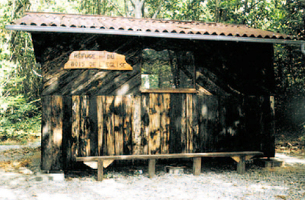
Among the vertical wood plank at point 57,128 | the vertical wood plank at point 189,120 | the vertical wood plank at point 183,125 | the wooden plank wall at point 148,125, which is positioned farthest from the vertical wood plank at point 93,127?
the vertical wood plank at point 189,120

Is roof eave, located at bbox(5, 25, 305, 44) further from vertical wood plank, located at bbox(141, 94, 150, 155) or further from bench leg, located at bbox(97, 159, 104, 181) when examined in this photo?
bench leg, located at bbox(97, 159, 104, 181)

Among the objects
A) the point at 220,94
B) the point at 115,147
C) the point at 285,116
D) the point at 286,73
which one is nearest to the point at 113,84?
the point at 115,147

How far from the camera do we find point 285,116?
40.5 feet

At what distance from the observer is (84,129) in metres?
5.85

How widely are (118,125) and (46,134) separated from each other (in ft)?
5.14

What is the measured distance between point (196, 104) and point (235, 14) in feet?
30.2

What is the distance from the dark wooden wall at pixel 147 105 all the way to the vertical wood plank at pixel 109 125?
0.07 ft

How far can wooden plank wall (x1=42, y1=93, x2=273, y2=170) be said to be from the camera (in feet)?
19.0

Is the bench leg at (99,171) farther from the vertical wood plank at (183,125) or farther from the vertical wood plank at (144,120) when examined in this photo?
the vertical wood plank at (183,125)

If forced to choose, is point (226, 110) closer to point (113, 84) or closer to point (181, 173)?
point (181, 173)

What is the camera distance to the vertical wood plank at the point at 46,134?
18.8 ft

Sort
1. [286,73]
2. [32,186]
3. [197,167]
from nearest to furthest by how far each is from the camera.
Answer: [32,186] < [197,167] < [286,73]

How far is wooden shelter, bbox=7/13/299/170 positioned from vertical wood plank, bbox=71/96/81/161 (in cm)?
2

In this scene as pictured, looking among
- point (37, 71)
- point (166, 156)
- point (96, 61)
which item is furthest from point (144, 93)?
point (37, 71)
